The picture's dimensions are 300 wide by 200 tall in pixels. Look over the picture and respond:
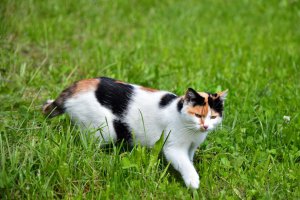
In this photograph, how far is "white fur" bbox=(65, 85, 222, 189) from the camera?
162 inches

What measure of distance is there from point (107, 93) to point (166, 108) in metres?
0.52

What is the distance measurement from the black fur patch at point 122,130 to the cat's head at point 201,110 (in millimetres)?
574

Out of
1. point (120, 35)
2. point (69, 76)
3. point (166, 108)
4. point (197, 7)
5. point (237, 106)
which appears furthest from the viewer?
point (197, 7)

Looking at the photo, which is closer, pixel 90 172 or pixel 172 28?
pixel 90 172

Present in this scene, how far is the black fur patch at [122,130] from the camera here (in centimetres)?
433

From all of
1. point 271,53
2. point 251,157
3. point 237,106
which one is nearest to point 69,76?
point 237,106

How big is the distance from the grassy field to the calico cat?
14 cm

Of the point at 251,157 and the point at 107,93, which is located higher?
the point at 107,93

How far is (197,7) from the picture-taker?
8.73 m

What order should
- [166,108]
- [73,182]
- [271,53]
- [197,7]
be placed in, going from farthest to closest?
[197,7] < [271,53] < [166,108] < [73,182]

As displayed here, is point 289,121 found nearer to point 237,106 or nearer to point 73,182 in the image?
point 237,106

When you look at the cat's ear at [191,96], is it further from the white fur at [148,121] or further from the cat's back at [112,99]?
the cat's back at [112,99]

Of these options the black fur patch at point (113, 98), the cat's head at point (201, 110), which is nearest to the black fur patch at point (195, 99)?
the cat's head at point (201, 110)

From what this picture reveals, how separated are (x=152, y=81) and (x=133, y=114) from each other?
1576 mm
